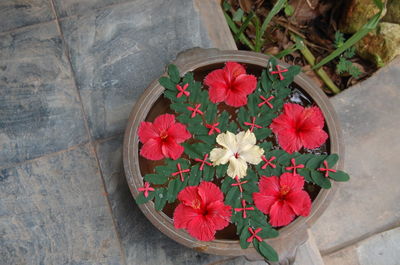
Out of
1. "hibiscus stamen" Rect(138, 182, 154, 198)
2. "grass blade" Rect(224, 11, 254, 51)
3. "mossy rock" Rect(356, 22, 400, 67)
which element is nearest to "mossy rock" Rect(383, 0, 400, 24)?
"mossy rock" Rect(356, 22, 400, 67)

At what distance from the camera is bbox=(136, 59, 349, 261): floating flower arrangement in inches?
51.3

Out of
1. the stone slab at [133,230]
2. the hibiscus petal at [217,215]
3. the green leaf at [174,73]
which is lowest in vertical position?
the stone slab at [133,230]

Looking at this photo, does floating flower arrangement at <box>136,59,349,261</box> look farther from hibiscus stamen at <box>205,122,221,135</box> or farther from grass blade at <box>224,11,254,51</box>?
grass blade at <box>224,11,254,51</box>

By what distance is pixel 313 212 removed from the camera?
1343mm

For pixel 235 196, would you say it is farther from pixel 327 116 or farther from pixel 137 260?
pixel 137 260

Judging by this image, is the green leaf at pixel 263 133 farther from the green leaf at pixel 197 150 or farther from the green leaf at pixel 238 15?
the green leaf at pixel 238 15

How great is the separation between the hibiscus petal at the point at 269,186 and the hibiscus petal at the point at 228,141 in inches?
5.6

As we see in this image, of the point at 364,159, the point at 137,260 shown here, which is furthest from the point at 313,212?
the point at 137,260

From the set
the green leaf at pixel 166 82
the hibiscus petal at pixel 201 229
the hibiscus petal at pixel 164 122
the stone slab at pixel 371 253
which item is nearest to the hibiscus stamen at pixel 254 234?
the hibiscus petal at pixel 201 229

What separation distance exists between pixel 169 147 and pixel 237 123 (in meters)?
0.27

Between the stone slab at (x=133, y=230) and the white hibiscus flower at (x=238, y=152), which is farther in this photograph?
the stone slab at (x=133, y=230)

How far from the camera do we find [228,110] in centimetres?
146

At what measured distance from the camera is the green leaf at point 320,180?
1325 mm

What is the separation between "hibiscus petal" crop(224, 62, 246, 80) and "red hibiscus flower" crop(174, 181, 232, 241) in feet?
1.27
